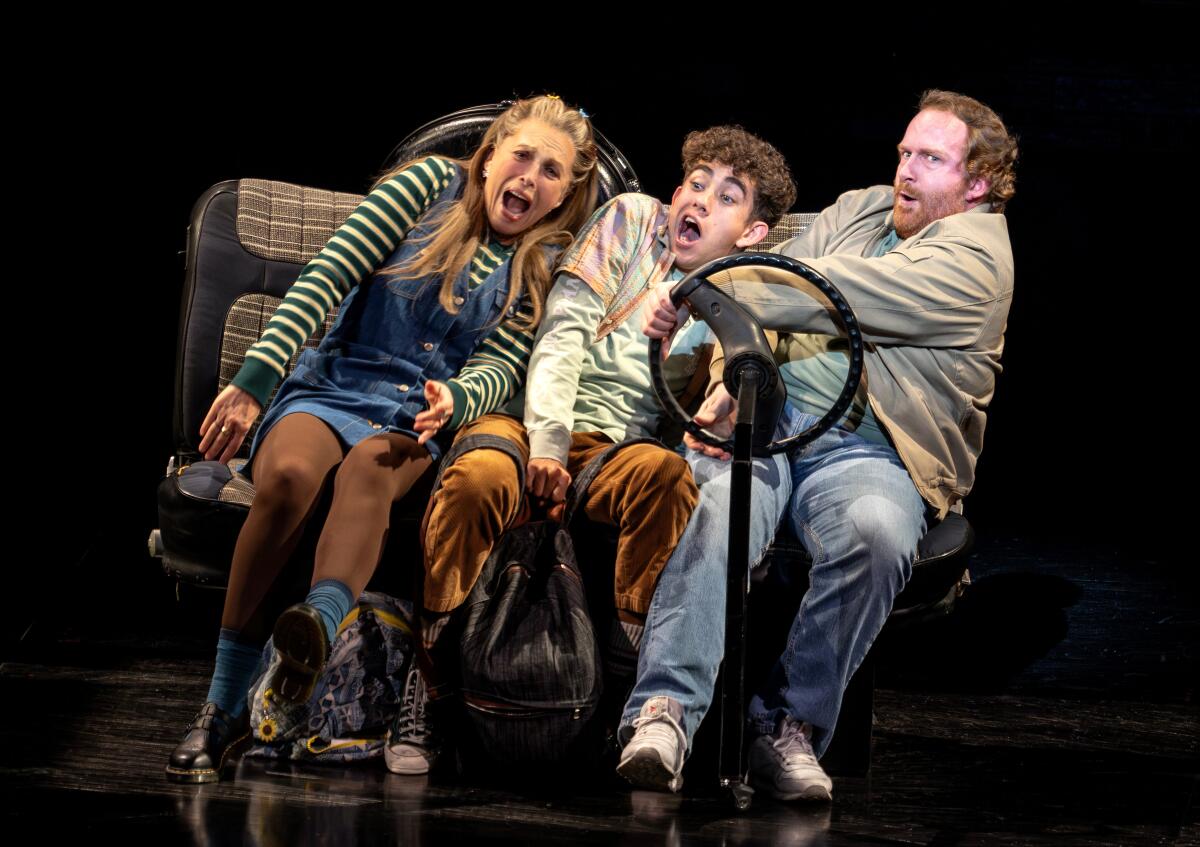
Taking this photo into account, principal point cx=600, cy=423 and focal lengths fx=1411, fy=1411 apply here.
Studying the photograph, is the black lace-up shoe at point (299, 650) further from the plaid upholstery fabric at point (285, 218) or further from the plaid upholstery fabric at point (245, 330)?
the plaid upholstery fabric at point (285, 218)

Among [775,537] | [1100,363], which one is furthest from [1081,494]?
[775,537]

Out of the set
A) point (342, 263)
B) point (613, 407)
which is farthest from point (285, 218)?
point (613, 407)

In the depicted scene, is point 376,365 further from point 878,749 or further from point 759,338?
point 878,749

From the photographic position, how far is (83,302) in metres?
3.77

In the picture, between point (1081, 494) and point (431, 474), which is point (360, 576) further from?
point (1081, 494)

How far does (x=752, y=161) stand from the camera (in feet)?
9.77

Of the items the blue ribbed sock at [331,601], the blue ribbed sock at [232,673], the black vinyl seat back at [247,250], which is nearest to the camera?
the blue ribbed sock at [331,601]

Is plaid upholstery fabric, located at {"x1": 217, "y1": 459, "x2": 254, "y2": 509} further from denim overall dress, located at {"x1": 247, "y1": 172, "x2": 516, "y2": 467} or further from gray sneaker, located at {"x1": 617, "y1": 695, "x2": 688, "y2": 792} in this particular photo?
gray sneaker, located at {"x1": 617, "y1": 695, "x2": 688, "y2": 792}

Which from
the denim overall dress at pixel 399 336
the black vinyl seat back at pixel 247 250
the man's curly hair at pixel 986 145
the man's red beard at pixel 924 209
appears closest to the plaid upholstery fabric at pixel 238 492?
the denim overall dress at pixel 399 336

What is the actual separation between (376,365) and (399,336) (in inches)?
3.3

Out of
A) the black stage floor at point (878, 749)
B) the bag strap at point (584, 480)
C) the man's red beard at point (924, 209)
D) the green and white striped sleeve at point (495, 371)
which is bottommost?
the black stage floor at point (878, 749)

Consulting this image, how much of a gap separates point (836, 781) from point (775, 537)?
48 centimetres

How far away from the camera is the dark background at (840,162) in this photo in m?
3.69

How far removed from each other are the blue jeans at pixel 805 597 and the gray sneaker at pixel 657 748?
0.03 m
